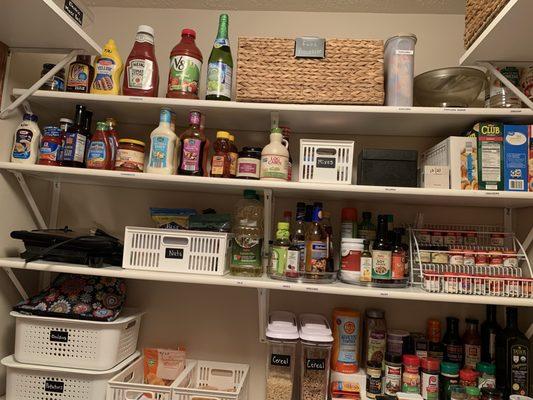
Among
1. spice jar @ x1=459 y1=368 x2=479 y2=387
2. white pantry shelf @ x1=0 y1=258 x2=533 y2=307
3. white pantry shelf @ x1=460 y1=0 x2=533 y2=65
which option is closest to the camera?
white pantry shelf @ x1=460 y1=0 x2=533 y2=65

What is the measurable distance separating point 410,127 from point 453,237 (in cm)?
47

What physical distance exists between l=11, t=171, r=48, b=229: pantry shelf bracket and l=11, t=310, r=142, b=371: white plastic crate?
1.38ft

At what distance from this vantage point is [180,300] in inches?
64.6

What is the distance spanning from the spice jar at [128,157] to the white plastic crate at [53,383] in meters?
0.76

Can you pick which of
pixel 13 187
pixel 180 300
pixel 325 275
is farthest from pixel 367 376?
pixel 13 187


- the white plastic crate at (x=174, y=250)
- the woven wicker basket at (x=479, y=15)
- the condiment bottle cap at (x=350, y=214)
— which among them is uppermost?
the woven wicker basket at (x=479, y=15)

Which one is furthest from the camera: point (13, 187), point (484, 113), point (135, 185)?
point (135, 185)

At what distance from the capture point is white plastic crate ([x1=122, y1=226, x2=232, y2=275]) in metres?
1.33

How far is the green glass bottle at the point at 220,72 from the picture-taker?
1373 millimetres

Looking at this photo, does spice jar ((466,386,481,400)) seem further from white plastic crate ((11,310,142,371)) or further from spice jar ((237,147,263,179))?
white plastic crate ((11,310,142,371))

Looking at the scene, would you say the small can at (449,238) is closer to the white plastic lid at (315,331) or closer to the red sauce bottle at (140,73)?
the white plastic lid at (315,331)

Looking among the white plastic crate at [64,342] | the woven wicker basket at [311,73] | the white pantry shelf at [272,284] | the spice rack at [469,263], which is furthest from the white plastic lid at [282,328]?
the woven wicker basket at [311,73]

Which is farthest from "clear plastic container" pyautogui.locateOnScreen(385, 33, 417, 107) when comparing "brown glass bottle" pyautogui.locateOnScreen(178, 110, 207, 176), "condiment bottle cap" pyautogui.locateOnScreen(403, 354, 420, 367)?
"condiment bottle cap" pyautogui.locateOnScreen(403, 354, 420, 367)

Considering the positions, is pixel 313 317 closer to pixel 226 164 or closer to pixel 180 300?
pixel 180 300
